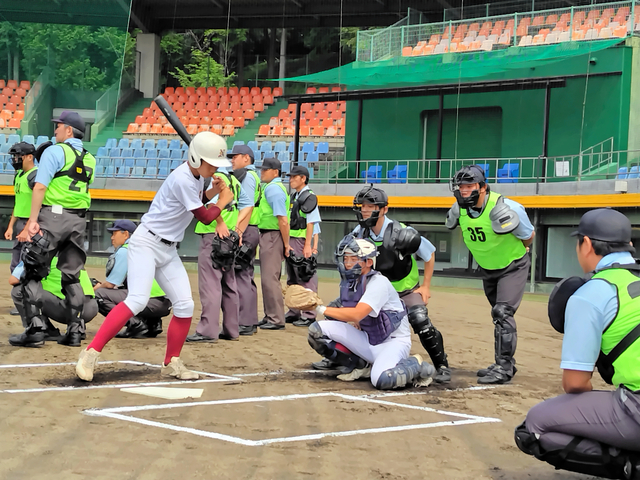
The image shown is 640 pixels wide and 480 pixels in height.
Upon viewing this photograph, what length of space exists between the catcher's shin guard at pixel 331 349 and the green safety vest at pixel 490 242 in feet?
4.85

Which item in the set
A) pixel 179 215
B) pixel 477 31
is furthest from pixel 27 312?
pixel 477 31

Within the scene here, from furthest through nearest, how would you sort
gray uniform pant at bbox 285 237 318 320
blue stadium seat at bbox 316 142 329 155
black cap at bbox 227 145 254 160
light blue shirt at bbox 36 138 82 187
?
blue stadium seat at bbox 316 142 329 155, gray uniform pant at bbox 285 237 318 320, black cap at bbox 227 145 254 160, light blue shirt at bbox 36 138 82 187

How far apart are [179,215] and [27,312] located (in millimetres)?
2459

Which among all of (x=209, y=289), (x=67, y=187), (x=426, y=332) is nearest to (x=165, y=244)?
(x=67, y=187)

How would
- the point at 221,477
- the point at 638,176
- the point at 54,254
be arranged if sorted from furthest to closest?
1. the point at 638,176
2. the point at 54,254
3. the point at 221,477

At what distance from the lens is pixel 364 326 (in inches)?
269

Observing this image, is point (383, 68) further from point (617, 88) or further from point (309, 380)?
point (309, 380)

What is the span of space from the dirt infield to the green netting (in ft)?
49.1

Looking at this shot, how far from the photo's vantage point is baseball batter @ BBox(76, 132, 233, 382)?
20.7 feet

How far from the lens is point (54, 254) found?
26.0 feet

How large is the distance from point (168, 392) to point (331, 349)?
1.58 meters

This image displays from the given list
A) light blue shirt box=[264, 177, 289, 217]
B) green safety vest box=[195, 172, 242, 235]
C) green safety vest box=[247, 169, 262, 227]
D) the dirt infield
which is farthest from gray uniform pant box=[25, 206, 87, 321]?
light blue shirt box=[264, 177, 289, 217]

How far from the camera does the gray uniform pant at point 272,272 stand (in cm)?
1056

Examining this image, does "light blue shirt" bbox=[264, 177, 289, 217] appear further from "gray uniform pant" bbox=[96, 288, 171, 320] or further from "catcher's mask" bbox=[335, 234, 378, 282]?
"catcher's mask" bbox=[335, 234, 378, 282]
